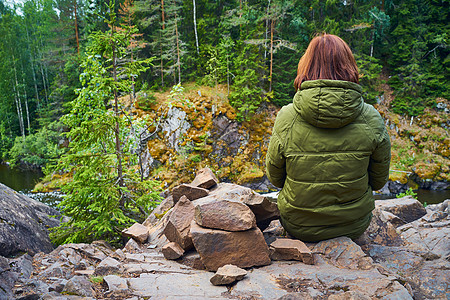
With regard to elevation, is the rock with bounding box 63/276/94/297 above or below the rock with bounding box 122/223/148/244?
above

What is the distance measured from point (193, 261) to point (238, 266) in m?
0.52

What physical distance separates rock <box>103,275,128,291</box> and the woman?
1.73 metres

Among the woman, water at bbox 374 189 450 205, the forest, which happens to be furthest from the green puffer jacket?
the forest

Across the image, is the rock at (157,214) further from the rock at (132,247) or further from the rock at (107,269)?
the rock at (107,269)

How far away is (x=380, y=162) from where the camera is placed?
2852 millimetres

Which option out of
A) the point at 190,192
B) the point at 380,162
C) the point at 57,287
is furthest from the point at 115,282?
the point at 380,162

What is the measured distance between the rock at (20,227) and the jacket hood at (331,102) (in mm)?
3746

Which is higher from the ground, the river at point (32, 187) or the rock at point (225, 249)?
the rock at point (225, 249)

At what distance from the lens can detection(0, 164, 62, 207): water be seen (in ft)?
50.4

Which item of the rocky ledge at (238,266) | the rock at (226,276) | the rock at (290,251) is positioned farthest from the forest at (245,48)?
the rock at (226,276)

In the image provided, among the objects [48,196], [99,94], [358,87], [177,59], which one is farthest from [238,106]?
[358,87]

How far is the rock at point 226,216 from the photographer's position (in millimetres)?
2868

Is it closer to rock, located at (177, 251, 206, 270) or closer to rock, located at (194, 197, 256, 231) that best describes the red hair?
rock, located at (194, 197, 256, 231)

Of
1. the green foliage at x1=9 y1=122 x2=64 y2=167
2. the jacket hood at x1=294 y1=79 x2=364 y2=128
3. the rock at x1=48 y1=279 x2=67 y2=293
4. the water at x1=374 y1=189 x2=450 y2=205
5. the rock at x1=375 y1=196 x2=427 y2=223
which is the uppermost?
the jacket hood at x1=294 y1=79 x2=364 y2=128
